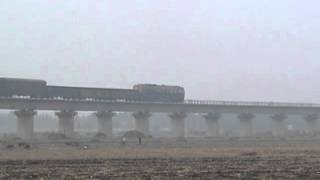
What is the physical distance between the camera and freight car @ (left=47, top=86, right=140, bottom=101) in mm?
101562

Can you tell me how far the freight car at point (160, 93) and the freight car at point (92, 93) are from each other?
1.86 metres

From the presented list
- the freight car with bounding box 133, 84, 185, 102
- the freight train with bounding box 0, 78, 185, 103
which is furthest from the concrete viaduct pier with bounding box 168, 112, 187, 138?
the freight car with bounding box 133, 84, 185, 102

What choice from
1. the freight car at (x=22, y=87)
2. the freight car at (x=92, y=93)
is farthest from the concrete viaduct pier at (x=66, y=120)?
the freight car at (x=22, y=87)

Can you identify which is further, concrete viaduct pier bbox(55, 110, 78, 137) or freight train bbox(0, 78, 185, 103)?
concrete viaduct pier bbox(55, 110, 78, 137)

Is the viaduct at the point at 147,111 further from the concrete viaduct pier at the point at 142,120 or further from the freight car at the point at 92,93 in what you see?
the freight car at the point at 92,93

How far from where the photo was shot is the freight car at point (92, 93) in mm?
101562

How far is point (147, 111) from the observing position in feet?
366

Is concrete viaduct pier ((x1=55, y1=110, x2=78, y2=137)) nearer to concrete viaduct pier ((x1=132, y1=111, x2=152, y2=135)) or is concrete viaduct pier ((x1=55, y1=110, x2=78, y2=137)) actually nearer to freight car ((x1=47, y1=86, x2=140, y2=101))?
freight car ((x1=47, y1=86, x2=140, y2=101))

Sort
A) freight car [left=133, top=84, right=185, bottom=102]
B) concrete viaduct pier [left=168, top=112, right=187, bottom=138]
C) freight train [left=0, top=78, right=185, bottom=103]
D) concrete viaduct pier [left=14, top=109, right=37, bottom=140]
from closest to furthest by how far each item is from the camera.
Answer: freight train [left=0, top=78, right=185, bottom=103]
concrete viaduct pier [left=14, top=109, right=37, bottom=140]
freight car [left=133, top=84, right=185, bottom=102]
concrete viaduct pier [left=168, top=112, right=187, bottom=138]

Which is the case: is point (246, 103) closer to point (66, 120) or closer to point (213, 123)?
point (213, 123)

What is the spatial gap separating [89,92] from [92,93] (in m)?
0.65

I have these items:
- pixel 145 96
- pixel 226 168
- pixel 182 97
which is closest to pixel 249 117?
pixel 182 97

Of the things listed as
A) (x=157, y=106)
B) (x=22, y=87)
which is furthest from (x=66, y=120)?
(x=157, y=106)

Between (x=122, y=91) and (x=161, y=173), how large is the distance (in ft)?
274
